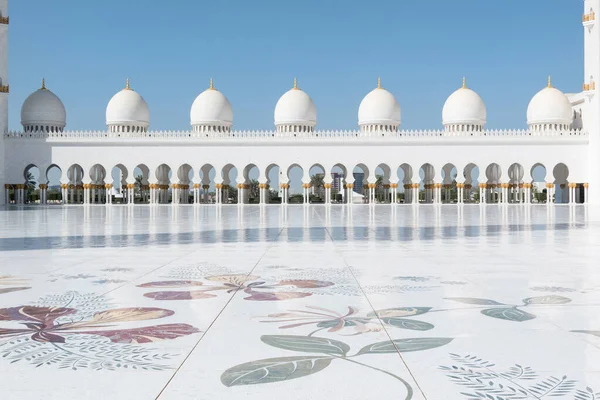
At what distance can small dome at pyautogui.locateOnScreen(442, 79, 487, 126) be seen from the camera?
104 feet

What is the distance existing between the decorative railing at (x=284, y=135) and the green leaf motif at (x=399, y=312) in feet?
89.4

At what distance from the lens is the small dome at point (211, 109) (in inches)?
1286

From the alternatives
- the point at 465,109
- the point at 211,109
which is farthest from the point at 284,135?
the point at 465,109

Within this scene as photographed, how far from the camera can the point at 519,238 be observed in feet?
24.6

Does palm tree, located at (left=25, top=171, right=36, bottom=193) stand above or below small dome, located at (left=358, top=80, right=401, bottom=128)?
below

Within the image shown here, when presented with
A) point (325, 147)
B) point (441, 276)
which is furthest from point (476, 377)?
point (325, 147)

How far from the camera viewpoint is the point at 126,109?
32281 millimetres

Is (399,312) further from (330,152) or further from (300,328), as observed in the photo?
(330,152)

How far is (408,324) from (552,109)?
30.6 metres

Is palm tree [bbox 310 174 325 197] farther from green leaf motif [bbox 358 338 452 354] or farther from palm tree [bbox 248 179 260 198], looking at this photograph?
green leaf motif [bbox 358 338 452 354]

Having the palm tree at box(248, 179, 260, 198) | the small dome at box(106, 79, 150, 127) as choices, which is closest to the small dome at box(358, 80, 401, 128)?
the small dome at box(106, 79, 150, 127)

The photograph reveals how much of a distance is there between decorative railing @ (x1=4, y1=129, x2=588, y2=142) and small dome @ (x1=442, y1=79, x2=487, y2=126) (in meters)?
1.80

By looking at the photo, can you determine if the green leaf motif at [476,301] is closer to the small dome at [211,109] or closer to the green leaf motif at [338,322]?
the green leaf motif at [338,322]

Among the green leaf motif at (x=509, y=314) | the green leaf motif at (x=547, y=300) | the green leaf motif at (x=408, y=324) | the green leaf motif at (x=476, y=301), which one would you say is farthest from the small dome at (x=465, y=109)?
the green leaf motif at (x=408, y=324)
